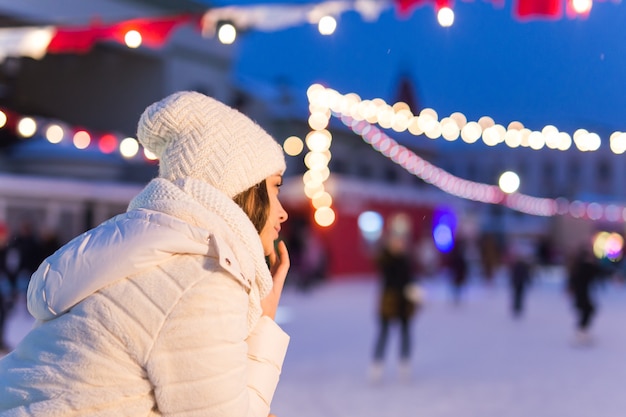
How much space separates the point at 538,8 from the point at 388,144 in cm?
1333

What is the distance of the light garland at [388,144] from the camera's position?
46.9 feet

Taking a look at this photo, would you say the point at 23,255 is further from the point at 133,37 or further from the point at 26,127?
the point at 133,37

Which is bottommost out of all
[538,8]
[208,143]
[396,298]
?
[396,298]

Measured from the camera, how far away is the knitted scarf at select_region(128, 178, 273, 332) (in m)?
1.41

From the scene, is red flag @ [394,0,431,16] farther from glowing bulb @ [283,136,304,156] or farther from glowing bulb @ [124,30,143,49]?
glowing bulb @ [283,136,304,156]

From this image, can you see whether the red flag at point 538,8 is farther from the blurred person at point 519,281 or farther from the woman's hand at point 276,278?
the blurred person at point 519,281

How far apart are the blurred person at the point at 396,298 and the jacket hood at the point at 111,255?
22.6 ft

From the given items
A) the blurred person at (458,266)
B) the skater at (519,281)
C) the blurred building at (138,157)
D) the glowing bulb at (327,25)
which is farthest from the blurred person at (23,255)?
the blurred person at (458,266)

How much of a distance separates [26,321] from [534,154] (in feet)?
143

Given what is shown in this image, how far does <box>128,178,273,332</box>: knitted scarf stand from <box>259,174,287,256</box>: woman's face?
0.54 ft

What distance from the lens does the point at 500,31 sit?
505 centimetres

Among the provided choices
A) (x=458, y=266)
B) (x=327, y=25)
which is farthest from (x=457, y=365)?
(x=458, y=266)

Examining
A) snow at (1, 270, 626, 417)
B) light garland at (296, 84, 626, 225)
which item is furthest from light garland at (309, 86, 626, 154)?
snow at (1, 270, 626, 417)

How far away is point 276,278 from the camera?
5.74ft
